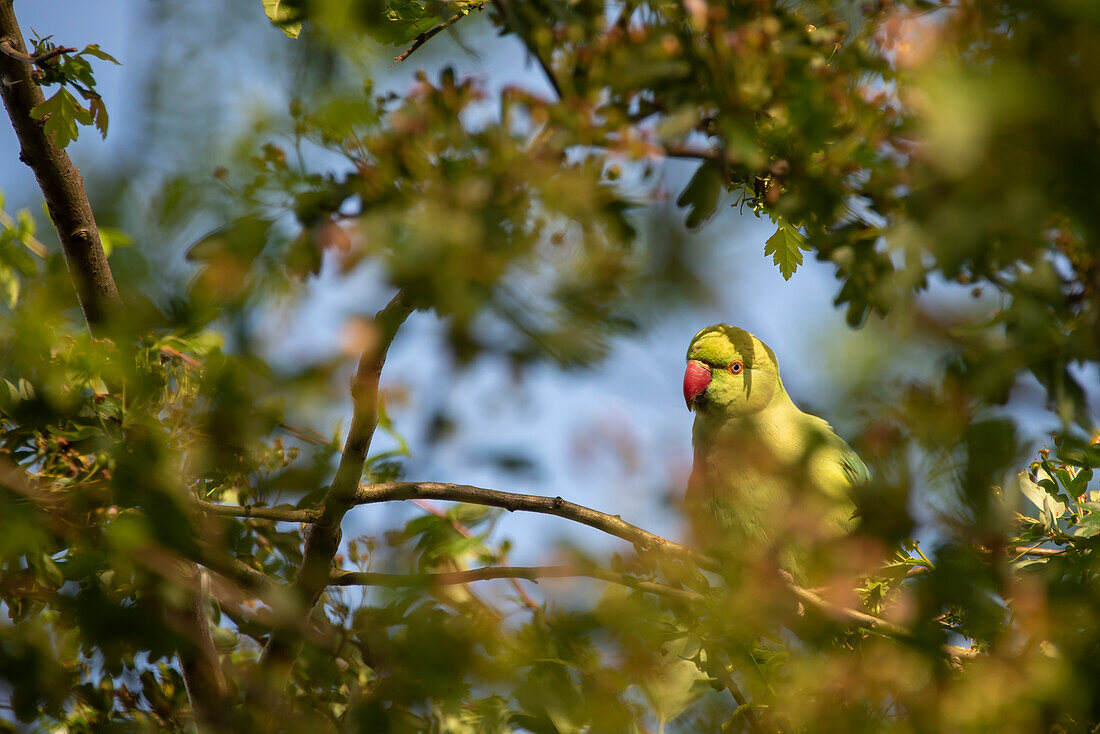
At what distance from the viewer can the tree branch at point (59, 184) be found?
4.14ft

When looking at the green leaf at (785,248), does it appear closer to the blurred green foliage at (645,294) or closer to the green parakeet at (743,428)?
the blurred green foliage at (645,294)

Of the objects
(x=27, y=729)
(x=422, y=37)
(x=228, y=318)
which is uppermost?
(x=422, y=37)

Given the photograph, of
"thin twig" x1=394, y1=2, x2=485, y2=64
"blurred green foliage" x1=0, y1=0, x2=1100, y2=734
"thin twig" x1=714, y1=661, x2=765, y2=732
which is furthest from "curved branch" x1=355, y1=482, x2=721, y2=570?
"thin twig" x1=394, y1=2, x2=485, y2=64

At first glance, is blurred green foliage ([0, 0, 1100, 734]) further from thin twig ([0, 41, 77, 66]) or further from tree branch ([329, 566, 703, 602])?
thin twig ([0, 41, 77, 66])

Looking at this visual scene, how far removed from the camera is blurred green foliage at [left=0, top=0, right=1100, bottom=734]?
23.2 inches

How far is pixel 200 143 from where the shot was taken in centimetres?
68

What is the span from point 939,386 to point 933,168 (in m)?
0.25

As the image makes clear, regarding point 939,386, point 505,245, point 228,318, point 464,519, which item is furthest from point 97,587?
point 464,519

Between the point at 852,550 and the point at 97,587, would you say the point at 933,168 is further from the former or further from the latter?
the point at 97,587

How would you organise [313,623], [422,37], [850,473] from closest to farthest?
[422,37] → [313,623] → [850,473]

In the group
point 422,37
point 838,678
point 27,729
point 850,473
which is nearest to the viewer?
point 838,678

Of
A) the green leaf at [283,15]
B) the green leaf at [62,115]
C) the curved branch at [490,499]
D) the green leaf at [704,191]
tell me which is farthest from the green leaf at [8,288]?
the green leaf at [704,191]

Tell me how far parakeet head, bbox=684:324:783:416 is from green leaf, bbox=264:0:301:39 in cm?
215

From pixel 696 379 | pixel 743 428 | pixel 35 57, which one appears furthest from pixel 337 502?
pixel 696 379
